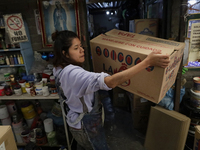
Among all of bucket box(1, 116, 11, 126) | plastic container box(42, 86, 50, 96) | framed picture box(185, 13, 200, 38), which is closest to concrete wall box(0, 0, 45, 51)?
plastic container box(42, 86, 50, 96)

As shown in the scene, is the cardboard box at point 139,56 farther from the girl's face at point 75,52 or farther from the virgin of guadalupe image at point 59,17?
the virgin of guadalupe image at point 59,17

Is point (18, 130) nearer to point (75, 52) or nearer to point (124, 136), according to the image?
point (124, 136)

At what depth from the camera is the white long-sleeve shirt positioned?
94cm

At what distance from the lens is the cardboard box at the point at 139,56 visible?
1016 mm

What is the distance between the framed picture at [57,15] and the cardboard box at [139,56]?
0.90m

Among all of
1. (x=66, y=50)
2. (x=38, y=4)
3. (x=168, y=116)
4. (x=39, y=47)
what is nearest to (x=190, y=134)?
(x=168, y=116)

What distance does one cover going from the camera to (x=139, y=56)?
1.02 meters

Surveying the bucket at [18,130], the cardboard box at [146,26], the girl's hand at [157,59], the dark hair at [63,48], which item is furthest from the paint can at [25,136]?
the cardboard box at [146,26]

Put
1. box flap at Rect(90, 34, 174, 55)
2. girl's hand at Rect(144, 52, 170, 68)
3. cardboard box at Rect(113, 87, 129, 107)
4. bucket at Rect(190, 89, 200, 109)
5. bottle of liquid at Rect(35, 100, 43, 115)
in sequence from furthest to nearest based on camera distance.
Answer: cardboard box at Rect(113, 87, 129, 107) < bottle of liquid at Rect(35, 100, 43, 115) < bucket at Rect(190, 89, 200, 109) < box flap at Rect(90, 34, 174, 55) < girl's hand at Rect(144, 52, 170, 68)

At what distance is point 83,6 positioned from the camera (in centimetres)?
205

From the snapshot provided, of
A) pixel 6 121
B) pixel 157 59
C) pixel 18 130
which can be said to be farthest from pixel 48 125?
pixel 157 59

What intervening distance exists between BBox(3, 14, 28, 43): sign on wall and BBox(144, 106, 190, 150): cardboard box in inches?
84.1

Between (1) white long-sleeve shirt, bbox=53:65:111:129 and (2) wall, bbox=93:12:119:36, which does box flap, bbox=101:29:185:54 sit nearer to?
(1) white long-sleeve shirt, bbox=53:65:111:129

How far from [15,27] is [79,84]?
1632 millimetres
